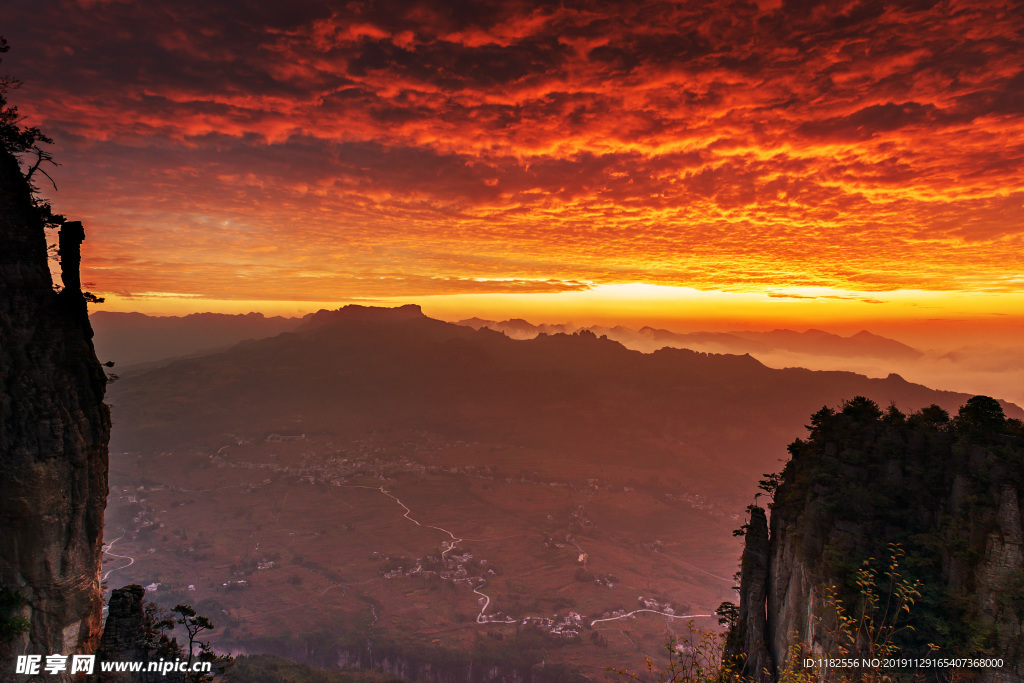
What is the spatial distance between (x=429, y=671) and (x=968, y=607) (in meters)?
103

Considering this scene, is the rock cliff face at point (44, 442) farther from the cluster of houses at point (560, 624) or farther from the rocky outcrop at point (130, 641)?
the cluster of houses at point (560, 624)

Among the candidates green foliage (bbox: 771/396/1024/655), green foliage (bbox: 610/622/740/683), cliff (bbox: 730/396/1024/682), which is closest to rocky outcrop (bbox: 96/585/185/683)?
green foliage (bbox: 610/622/740/683)

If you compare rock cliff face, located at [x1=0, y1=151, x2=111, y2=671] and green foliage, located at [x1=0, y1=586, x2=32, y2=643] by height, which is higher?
rock cliff face, located at [x1=0, y1=151, x2=111, y2=671]

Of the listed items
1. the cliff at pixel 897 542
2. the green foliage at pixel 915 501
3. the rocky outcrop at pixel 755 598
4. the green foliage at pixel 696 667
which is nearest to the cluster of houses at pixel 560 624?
the cliff at pixel 897 542

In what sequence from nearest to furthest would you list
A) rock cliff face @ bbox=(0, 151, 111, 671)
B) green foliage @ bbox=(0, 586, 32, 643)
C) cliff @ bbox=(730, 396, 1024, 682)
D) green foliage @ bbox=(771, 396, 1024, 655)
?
green foliage @ bbox=(0, 586, 32, 643), rock cliff face @ bbox=(0, 151, 111, 671), cliff @ bbox=(730, 396, 1024, 682), green foliage @ bbox=(771, 396, 1024, 655)

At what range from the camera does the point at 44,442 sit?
20562 millimetres

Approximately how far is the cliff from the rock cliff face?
101ft

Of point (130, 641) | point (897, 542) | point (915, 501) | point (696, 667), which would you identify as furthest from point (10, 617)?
point (915, 501)

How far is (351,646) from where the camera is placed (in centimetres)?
10562

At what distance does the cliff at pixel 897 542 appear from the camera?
21091 mm

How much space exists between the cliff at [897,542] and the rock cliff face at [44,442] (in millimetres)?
30870

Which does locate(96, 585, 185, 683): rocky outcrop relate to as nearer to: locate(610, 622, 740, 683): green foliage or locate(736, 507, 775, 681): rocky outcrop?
locate(610, 622, 740, 683): green foliage

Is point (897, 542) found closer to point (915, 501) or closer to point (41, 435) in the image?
point (915, 501)

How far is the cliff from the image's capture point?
21.1m
